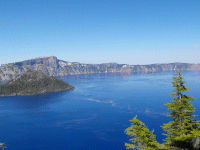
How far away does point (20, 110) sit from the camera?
129625 mm

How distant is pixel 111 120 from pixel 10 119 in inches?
2683

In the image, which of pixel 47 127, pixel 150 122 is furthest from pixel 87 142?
pixel 150 122

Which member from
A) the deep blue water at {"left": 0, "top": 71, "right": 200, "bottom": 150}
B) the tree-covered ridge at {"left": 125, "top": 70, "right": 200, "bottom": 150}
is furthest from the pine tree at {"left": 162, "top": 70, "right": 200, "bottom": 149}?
the deep blue water at {"left": 0, "top": 71, "right": 200, "bottom": 150}

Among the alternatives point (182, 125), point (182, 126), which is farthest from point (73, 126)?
point (182, 126)

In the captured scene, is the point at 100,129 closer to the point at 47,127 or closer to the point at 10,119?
the point at 47,127

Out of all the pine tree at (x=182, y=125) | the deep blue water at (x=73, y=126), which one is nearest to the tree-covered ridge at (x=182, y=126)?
the pine tree at (x=182, y=125)

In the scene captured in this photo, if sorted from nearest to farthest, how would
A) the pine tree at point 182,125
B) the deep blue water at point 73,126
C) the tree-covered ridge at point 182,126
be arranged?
the tree-covered ridge at point 182,126, the pine tree at point 182,125, the deep blue water at point 73,126

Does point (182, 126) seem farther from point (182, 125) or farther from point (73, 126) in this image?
point (73, 126)

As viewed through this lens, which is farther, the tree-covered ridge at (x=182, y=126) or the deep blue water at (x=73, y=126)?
the deep blue water at (x=73, y=126)

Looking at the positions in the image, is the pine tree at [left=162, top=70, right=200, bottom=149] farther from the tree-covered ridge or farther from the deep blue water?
the deep blue water

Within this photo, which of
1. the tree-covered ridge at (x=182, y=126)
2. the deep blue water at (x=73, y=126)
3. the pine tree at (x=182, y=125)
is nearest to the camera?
the tree-covered ridge at (x=182, y=126)

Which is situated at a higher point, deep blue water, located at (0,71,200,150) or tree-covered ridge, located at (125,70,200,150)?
tree-covered ridge, located at (125,70,200,150)

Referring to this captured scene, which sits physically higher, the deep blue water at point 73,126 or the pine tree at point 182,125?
the pine tree at point 182,125

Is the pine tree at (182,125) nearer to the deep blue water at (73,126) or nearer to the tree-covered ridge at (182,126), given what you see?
the tree-covered ridge at (182,126)
